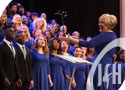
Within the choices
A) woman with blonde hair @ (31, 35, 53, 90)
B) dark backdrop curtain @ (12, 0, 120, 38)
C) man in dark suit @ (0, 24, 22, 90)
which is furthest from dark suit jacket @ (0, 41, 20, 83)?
dark backdrop curtain @ (12, 0, 120, 38)

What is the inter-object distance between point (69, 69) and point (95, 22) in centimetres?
242

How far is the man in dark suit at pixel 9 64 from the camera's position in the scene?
4410mm

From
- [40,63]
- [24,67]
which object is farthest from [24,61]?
[40,63]

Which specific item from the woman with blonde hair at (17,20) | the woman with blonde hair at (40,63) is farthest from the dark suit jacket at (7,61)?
the woman with blonde hair at (17,20)

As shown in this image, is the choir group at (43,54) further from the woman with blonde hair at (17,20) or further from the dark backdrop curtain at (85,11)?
the dark backdrop curtain at (85,11)

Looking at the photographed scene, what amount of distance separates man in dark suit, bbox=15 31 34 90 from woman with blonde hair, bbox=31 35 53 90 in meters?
0.36

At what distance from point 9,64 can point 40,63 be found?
87 centimetres

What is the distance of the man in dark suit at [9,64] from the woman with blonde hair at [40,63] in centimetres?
66

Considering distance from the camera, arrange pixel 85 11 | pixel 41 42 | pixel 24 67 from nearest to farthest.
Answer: pixel 24 67 < pixel 41 42 < pixel 85 11

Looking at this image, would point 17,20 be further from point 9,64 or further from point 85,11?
point 85,11

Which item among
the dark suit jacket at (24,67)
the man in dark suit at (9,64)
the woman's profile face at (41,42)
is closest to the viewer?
the man in dark suit at (9,64)

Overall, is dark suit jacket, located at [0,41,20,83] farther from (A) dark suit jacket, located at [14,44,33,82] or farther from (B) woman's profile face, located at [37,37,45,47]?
(B) woman's profile face, located at [37,37,45,47]

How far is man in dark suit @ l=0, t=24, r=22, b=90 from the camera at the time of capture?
4.41m

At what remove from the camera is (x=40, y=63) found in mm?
5270
